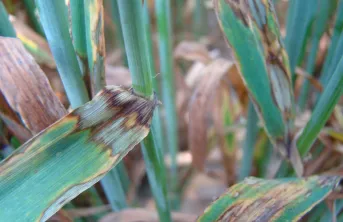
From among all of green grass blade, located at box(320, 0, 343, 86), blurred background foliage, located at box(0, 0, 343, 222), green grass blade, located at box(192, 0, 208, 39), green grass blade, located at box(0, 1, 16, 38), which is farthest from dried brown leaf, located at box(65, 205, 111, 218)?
green grass blade, located at box(192, 0, 208, 39)

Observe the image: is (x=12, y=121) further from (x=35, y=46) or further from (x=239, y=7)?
(x=239, y=7)

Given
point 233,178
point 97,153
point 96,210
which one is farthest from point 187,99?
point 97,153

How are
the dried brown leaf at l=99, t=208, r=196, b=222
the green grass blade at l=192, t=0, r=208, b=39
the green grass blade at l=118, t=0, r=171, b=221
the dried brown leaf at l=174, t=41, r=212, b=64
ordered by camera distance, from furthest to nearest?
the green grass blade at l=192, t=0, r=208, b=39 < the dried brown leaf at l=174, t=41, r=212, b=64 < the dried brown leaf at l=99, t=208, r=196, b=222 < the green grass blade at l=118, t=0, r=171, b=221

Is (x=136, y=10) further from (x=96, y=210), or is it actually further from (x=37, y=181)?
(x=96, y=210)

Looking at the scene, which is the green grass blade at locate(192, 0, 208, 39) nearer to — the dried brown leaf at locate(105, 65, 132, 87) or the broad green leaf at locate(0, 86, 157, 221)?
the dried brown leaf at locate(105, 65, 132, 87)

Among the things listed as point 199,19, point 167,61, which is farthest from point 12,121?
point 199,19

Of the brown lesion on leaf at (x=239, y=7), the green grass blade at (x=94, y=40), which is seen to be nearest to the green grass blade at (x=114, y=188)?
the green grass blade at (x=94, y=40)

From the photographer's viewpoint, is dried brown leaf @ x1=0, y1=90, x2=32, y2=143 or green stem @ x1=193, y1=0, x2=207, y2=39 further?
green stem @ x1=193, y1=0, x2=207, y2=39

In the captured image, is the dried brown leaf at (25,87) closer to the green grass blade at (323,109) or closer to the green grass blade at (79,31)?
the green grass blade at (79,31)
